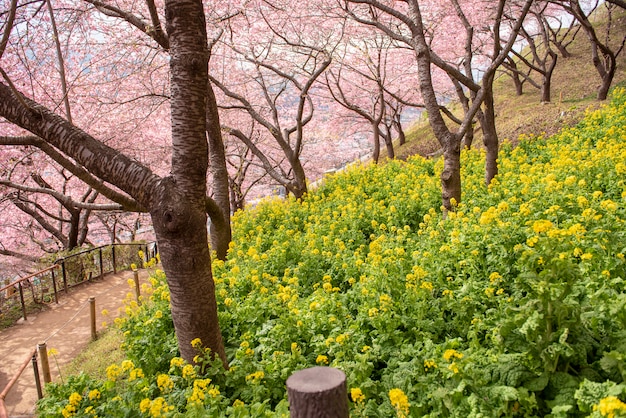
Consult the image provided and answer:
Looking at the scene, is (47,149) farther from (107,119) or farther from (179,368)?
(107,119)

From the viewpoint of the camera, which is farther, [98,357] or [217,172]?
[217,172]

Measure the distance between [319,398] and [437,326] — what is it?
2.67 meters

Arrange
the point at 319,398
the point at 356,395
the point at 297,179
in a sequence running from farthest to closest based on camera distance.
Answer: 1. the point at 297,179
2. the point at 356,395
3. the point at 319,398

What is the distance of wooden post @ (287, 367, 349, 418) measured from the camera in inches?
80.5

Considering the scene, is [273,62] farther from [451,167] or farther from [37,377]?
[37,377]

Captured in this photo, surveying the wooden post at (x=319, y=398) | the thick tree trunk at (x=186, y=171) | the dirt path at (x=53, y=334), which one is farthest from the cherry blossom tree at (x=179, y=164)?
the dirt path at (x=53, y=334)

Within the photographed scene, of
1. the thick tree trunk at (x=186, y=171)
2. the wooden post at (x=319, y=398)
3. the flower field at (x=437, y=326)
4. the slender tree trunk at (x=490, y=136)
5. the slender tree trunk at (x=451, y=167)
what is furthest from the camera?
the slender tree trunk at (x=490, y=136)

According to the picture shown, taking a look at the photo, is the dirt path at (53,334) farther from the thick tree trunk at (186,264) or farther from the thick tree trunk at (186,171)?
the thick tree trunk at (186,171)

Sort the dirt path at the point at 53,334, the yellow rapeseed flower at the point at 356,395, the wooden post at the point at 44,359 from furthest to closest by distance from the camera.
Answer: the dirt path at the point at 53,334 → the wooden post at the point at 44,359 → the yellow rapeseed flower at the point at 356,395

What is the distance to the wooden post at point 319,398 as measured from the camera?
6.71 feet

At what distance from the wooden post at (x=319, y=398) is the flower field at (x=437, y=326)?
3.12 ft

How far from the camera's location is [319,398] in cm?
204

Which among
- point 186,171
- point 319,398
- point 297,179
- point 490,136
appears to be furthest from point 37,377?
point 490,136

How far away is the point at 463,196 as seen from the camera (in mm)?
9086
